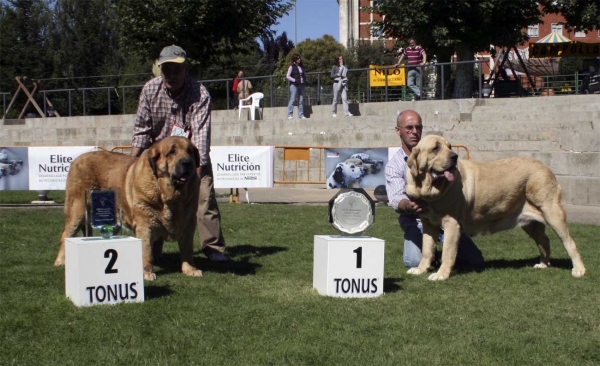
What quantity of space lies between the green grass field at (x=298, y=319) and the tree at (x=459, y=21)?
1693 cm

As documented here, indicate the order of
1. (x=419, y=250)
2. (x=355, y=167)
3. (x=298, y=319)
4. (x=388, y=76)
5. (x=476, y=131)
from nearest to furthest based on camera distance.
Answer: (x=298, y=319) → (x=419, y=250) → (x=355, y=167) → (x=476, y=131) → (x=388, y=76)

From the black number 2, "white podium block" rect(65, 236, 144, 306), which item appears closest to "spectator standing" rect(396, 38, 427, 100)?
"white podium block" rect(65, 236, 144, 306)

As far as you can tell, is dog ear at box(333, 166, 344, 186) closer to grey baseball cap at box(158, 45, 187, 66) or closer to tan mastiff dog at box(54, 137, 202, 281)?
tan mastiff dog at box(54, 137, 202, 281)

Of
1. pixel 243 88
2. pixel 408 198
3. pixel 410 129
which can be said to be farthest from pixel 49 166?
pixel 243 88

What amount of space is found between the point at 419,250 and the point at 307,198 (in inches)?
336

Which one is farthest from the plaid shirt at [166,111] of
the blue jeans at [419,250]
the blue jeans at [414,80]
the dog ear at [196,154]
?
the blue jeans at [414,80]

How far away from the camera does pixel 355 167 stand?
50.6 feet

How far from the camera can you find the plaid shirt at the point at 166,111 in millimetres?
7145

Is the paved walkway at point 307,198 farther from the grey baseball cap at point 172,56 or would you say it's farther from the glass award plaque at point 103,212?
the glass award plaque at point 103,212

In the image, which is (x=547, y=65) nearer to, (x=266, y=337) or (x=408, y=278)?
(x=408, y=278)

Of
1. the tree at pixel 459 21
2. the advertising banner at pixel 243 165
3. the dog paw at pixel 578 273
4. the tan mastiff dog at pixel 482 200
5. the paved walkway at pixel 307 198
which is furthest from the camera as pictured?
the tree at pixel 459 21

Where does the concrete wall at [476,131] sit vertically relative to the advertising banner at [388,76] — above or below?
below

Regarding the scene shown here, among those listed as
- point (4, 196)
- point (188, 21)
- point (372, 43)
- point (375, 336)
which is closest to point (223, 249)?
point (375, 336)

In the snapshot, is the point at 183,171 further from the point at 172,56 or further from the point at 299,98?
the point at 299,98
